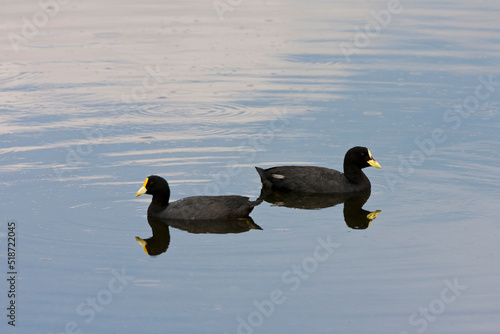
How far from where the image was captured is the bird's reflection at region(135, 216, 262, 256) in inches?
387

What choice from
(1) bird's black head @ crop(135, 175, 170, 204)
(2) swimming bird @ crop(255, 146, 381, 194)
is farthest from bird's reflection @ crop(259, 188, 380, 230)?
(1) bird's black head @ crop(135, 175, 170, 204)

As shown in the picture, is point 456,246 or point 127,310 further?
point 456,246

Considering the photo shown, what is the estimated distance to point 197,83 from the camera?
16.8 meters

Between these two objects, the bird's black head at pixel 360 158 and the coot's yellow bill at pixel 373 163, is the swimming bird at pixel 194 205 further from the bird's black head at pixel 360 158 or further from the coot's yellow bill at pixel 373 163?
the coot's yellow bill at pixel 373 163

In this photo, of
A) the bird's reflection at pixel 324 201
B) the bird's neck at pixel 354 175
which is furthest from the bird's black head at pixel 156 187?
the bird's neck at pixel 354 175

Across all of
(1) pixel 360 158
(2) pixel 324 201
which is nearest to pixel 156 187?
(2) pixel 324 201

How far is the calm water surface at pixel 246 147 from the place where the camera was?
7.91 metres

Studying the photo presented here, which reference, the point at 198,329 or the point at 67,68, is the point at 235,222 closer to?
the point at 198,329

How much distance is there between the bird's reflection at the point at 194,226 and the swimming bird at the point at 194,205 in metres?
0.05

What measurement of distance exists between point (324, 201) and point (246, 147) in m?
2.05

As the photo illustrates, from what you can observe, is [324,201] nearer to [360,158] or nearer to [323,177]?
[323,177]

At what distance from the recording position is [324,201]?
11.7 metres

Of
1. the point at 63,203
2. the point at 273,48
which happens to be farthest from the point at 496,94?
the point at 63,203

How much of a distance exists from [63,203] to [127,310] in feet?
11.4
